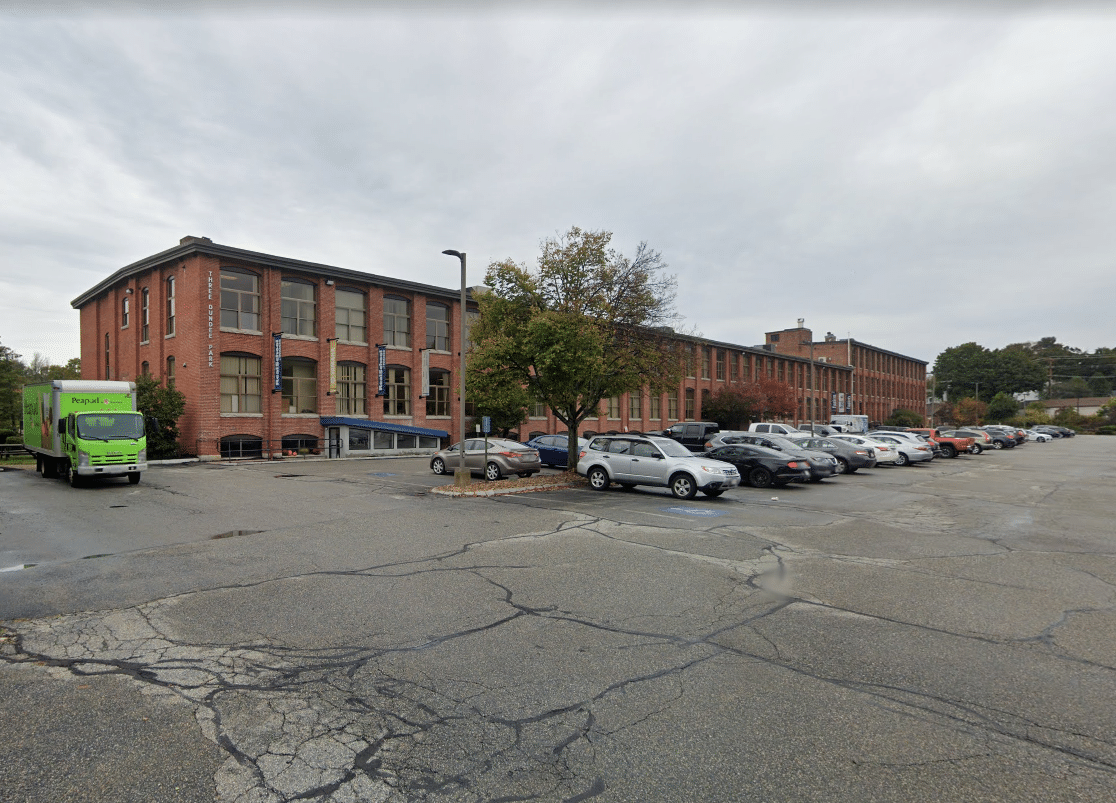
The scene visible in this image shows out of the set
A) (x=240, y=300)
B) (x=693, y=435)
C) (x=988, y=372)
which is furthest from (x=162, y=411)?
(x=988, y=372)

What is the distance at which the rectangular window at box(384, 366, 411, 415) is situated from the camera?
38500 mm

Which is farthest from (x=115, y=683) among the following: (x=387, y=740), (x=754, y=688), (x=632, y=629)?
(x=754, y=688)

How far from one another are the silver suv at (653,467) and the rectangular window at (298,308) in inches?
889

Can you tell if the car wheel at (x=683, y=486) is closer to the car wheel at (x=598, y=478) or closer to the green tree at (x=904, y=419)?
the car wheel at (x=598, y=478)

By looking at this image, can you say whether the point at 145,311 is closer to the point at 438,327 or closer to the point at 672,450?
the point at 438,327

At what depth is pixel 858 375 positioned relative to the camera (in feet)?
287

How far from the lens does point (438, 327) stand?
41531 mm

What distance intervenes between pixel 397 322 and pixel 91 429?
72.5 feet

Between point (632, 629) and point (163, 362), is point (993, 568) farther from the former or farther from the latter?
point (163, 362)

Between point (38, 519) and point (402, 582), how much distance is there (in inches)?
393

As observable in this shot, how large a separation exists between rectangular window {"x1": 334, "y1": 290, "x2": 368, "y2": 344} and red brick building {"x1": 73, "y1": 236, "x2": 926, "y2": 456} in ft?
0.24

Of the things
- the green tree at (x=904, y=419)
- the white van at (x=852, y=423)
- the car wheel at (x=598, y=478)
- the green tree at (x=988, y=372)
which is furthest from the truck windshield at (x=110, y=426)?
the green tree at (x=988, y=372)

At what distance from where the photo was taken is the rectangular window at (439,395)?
40656 mm

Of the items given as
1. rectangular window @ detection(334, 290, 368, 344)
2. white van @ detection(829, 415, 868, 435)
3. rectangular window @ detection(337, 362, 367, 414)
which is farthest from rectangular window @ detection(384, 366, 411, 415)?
white van @ detection(829, 415, 868, 435)
